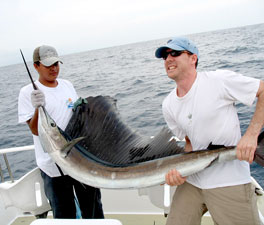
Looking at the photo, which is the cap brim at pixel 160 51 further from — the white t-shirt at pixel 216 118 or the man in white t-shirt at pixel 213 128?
the white t-shirt at pixel 216 118

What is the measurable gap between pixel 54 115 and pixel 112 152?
20.6 inches

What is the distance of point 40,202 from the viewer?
2301 millimetres

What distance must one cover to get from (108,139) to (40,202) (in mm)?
1078

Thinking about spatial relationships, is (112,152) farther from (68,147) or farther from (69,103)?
(69,103)

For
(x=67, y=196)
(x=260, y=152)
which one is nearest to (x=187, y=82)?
(x=260, y=152)

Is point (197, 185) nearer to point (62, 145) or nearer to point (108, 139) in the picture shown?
point (108, 139)

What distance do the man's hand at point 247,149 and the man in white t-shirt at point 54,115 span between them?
105 cm

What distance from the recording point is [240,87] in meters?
1.48

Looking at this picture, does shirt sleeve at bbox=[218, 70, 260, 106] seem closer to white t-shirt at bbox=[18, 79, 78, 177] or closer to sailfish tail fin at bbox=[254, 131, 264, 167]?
sailfish tail fin at bbox=[254, 131, 264, 167]

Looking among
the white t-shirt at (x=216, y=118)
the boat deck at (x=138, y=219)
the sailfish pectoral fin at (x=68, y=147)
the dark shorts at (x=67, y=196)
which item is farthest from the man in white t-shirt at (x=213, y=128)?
the boat deck at (x=138, y=219)

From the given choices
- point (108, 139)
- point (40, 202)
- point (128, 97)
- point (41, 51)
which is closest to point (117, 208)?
point (40, 202)

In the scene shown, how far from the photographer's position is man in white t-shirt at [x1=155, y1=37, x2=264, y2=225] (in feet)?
4.87

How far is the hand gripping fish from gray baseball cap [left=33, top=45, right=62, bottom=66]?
1.35 ft

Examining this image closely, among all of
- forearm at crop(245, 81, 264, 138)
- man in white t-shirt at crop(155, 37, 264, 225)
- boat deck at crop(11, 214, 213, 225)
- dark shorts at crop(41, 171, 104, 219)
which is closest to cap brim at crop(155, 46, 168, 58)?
man in white t-shirt at crop(155, 37, 264, 225)
